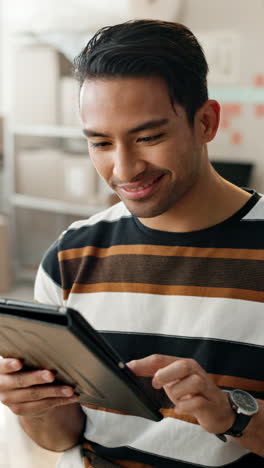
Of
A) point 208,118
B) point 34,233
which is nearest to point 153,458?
point 208,118

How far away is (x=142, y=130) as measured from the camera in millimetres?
897

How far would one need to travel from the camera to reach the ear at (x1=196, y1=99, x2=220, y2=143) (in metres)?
0.98

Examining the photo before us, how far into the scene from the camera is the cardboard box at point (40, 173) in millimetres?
3787

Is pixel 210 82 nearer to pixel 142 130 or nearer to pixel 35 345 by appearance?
pixel 142 130

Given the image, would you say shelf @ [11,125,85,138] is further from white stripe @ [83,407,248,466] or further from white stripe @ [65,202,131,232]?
white stripe @ [83,407,248,466]

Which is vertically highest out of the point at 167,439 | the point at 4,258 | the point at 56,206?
the point at 167,439

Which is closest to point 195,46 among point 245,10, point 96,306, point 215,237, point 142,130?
point 142,130

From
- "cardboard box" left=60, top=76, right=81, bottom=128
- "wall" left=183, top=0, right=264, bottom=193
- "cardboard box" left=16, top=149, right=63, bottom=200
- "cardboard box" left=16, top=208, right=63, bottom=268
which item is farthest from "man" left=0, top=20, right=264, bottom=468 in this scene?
"cardboard box" left=16, top=208, right=63, bottom=268

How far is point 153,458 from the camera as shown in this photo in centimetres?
96

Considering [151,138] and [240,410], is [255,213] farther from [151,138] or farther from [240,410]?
[240,410]

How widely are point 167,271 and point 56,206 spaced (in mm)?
2852

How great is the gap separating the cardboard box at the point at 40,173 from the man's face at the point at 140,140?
112 inches

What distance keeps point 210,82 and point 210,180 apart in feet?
7.98

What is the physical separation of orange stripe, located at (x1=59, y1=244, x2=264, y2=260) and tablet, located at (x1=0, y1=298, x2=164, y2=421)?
0.86ft
